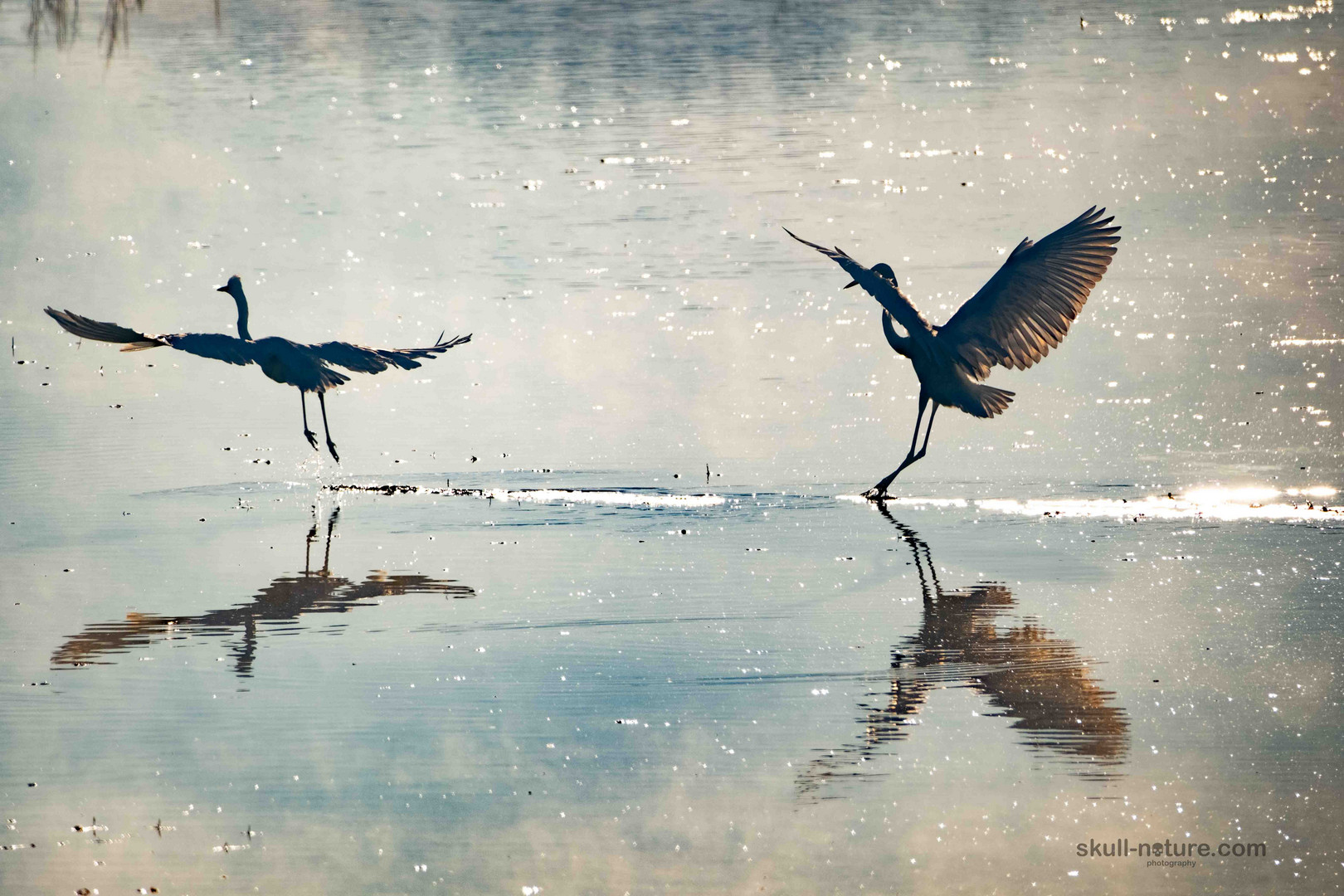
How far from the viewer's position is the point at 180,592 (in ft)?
31.9

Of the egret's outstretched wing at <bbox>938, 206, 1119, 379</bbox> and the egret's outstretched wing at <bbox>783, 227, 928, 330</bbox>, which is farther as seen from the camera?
the egret's outstretched wing at <bbox>938, 206, 1119, 379</bbox>

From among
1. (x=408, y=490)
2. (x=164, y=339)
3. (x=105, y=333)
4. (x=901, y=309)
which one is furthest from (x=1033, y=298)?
(x=105, y=333)

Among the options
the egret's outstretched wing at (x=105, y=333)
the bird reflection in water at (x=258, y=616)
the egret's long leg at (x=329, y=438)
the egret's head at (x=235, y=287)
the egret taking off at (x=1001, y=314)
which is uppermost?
the egret taking off at (x=1001, y=314)

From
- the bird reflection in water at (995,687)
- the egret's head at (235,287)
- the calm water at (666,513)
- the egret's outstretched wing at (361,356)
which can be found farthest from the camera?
the egret's head at (235,287)

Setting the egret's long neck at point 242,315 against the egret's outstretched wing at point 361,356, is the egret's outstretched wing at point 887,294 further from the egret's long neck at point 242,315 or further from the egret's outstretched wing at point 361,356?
the egret's long neck at point 242,315

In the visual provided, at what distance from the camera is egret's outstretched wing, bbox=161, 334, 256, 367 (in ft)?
40.2

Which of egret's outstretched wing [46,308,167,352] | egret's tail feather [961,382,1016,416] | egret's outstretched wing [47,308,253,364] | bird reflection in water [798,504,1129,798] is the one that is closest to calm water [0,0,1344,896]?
bird reflection in water [798,504,1129,798]

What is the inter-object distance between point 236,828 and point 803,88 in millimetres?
23175

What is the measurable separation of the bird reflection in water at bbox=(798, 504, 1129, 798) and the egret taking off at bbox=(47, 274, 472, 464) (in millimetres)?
4704

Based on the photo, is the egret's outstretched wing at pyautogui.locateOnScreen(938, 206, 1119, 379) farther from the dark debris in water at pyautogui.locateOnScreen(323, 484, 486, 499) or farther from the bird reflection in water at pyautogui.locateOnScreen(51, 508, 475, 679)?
the bird reflection in water at pyautogui.locateOnScreen(51, 508, 475, 679)

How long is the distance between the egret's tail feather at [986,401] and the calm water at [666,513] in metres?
0.45

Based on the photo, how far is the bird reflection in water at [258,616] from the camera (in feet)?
28.4

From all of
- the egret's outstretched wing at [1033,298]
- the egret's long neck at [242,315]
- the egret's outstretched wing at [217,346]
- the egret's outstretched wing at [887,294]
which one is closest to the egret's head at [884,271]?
the egret's outstretched wing at [887,294]

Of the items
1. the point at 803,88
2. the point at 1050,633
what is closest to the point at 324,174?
the point at 803,88
